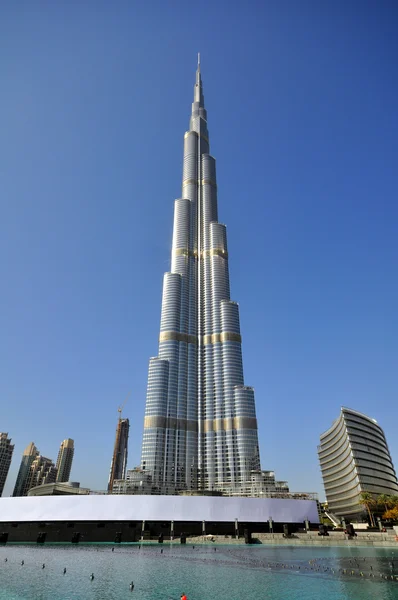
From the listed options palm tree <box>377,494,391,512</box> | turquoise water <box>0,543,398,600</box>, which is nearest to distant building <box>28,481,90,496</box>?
turquoise water <box>0,543,398,600</box>

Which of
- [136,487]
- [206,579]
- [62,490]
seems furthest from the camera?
[136,487]

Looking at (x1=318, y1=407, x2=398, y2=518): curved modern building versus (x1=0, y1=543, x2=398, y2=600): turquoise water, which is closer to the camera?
(x1=0, y1=543, x2=398, y2=600): turquoise water

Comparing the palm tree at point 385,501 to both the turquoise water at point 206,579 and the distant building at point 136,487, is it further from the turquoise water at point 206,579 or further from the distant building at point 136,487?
the distant building at point 136,487

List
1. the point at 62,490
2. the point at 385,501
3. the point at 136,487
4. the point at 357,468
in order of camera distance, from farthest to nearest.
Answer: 1. the point at 136,487
2. the point at 357,468
3. the point at 62,490
4. the point at 385,501

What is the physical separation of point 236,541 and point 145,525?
36.1 m

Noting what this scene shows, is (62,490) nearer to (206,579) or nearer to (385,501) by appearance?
(385,501)

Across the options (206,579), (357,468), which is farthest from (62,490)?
(206,579)

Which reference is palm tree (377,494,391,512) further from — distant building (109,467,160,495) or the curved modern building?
distant building (109,467,160,495)

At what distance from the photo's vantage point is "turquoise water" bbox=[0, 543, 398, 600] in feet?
121

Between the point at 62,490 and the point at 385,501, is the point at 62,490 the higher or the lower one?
the higher one

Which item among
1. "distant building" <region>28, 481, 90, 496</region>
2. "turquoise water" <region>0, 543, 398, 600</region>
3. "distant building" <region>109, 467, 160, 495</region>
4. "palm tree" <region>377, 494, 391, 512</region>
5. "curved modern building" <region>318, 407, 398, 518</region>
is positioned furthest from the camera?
"distant building" <region>109, 467, 160, 495</region>

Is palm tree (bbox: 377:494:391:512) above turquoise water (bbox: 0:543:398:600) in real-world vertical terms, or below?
above

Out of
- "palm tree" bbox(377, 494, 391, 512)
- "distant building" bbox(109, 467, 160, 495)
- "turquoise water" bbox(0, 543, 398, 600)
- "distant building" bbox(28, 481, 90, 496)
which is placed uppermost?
"distant building" bbox(109, 467, 160, 495)

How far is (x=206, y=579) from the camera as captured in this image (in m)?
44.7
